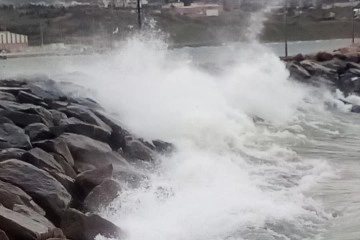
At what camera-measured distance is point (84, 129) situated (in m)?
7.51

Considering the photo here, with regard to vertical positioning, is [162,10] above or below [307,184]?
above

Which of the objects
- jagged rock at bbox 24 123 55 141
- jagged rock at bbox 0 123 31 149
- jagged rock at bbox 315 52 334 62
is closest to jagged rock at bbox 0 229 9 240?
jagged rock at bbox 0 123 31 149

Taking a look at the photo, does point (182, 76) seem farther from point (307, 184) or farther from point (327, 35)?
point (327, 35)

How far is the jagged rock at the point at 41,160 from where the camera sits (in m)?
5.98

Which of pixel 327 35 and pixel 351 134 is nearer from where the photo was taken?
pixel 351 134

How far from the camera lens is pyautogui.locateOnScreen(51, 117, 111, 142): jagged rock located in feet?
24.0

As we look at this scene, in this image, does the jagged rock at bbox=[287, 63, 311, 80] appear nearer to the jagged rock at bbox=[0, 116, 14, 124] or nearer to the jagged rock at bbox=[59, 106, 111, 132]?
the jagged rock at bbox=[59, 106, 111, 132]

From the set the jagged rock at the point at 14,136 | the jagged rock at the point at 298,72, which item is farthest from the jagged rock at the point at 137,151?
the jagged rock at the point at 298,72

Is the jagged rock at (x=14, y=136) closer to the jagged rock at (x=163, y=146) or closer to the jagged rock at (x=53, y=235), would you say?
the jagged rock at (x=163, y=146)

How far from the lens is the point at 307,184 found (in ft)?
23.2

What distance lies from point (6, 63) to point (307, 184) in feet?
39.4

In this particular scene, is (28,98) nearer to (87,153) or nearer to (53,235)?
(87,153)

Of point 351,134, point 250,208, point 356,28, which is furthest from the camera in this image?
point 356,28

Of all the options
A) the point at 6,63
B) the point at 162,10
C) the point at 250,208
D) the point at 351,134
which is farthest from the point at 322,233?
the point at 162,10
